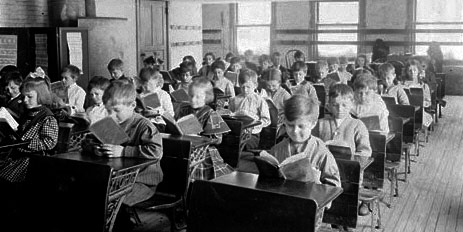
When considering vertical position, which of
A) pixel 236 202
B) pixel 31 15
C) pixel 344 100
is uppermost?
pixel 31 15

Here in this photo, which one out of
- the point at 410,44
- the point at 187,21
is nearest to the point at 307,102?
the point at 187,21

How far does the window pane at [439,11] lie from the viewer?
1174 cm

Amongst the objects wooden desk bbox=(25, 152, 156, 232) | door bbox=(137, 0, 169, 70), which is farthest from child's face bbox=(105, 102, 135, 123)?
door bbox=(137, 0, 169, 70)

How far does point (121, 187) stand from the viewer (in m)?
2.70

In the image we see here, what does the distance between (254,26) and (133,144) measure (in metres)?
10.6

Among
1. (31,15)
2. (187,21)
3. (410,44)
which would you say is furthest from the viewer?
(410,44)

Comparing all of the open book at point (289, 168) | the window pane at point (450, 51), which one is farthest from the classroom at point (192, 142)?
the window pane at point (450, 51)

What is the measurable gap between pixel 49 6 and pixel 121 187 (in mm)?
5897

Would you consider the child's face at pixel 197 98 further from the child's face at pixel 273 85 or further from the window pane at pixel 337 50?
the window pane at pixel 337 50

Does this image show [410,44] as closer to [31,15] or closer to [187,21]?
[187,21]

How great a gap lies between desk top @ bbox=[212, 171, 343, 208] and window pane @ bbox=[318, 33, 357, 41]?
10.7m

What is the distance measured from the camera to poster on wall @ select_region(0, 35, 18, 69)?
23.2ft

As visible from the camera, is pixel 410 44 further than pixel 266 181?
Yes

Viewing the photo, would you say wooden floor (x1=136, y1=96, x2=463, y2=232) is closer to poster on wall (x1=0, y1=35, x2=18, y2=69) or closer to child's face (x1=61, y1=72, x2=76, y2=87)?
child's face (x1=61, y1=72, x2=76, y2=87)
